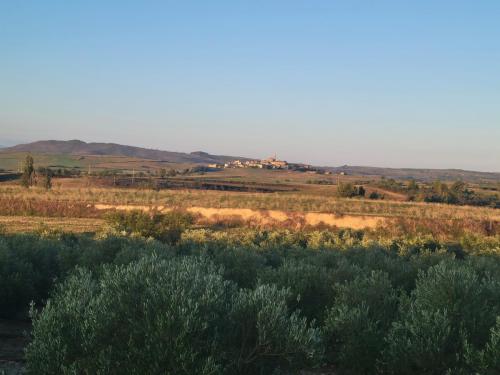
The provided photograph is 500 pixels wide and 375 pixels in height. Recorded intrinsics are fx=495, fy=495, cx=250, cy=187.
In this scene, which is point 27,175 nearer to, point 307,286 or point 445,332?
point 307,286

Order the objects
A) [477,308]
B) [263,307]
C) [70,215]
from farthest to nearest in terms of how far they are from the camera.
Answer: [70,215] → [477,308] → [263,307]

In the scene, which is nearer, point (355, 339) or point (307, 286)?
point (355, 339)

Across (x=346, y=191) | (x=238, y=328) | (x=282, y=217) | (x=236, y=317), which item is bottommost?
(x=282, y=217)

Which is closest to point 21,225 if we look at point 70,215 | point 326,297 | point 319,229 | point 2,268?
point 70,215

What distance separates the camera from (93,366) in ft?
20.1

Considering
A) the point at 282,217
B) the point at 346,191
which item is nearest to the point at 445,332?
the point at 282,217

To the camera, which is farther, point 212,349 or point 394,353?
point 394,353

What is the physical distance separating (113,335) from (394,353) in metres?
4.32

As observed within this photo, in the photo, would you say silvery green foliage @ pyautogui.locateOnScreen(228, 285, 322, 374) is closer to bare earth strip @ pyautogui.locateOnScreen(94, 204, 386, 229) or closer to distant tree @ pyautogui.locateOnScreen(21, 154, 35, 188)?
bare earth strip @ pyautogui.locateOnScreen(94, 204, 386, 229)

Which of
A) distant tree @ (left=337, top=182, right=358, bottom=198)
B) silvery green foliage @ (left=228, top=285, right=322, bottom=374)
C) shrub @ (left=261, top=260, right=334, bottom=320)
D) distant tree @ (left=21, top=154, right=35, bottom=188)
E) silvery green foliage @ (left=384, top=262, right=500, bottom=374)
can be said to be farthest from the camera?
distant tree @ (left=337, top=182, right=358, bottom=198)

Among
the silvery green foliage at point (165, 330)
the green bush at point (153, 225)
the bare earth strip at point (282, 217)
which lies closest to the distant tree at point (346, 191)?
the bare earth strip at point (282, 217)

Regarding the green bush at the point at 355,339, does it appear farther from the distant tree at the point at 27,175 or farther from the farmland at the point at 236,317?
the distant tree at the point at 27,175

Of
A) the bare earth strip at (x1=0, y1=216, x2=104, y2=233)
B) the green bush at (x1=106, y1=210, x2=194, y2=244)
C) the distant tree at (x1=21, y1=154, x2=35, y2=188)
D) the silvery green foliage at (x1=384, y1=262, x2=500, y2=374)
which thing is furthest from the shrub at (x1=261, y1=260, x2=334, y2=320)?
the distant tree at (x1=21, y1=154, x2=35, y2=188)

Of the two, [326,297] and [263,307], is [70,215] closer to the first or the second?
[326,297]
